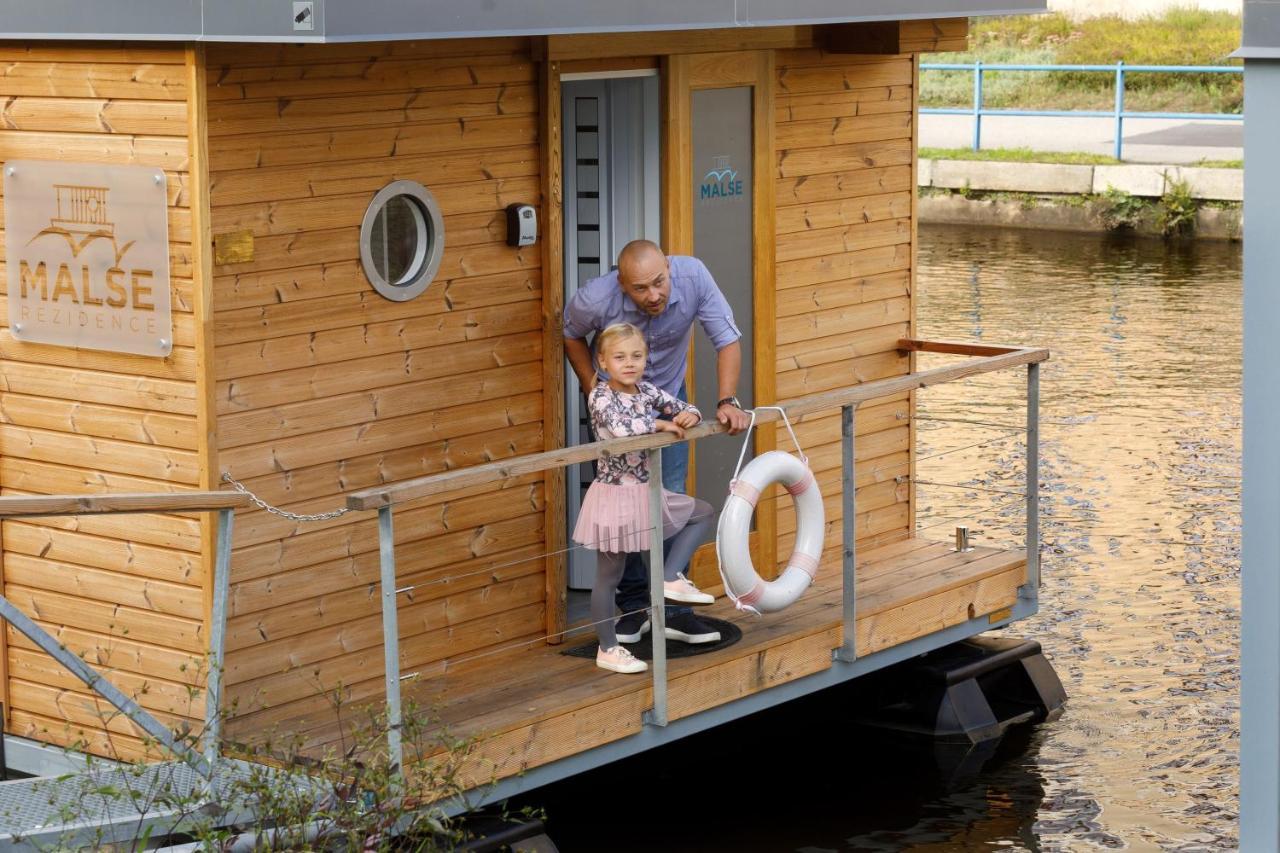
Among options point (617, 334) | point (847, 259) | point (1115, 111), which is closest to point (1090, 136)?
point (1115, 111)

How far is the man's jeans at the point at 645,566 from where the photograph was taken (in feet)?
25.9

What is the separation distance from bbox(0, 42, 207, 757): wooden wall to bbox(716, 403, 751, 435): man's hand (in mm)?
1843

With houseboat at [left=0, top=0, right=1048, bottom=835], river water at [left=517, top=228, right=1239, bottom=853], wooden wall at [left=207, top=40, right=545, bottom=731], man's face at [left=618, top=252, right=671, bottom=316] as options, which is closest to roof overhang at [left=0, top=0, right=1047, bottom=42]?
houseboat at [left=0, top=0, right=1048, bottom=835]

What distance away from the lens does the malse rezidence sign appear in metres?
6.61

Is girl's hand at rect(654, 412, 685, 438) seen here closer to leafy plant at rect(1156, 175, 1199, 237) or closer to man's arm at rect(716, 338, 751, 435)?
man's arm at rect(716, 338, 751, 435)

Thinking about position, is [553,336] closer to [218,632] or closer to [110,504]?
[218,632]

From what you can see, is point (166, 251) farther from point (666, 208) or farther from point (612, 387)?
point (666, 208)

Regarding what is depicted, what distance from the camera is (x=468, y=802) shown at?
21.5 feet

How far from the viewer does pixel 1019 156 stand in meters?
26.0

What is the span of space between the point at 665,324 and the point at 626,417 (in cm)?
58

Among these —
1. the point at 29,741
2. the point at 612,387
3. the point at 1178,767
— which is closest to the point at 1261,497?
the point at 612,387

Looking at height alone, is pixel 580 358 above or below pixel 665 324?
below

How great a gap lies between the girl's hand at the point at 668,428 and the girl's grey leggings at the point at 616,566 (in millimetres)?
472

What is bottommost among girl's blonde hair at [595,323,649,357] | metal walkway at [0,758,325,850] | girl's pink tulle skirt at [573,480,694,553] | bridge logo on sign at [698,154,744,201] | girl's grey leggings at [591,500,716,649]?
metal walkway at [0,758,325,850]
